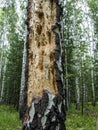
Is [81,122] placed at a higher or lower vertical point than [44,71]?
lower

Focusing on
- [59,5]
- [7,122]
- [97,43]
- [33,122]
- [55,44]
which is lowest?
[7,122]

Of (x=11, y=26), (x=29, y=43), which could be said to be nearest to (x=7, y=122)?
(x=29, y=43)

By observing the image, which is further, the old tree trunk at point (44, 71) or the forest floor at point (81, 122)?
the forest floor at point (81, 122)

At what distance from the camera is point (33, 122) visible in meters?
2.45

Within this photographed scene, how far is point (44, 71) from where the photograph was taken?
261 cm

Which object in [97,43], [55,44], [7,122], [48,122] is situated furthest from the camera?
[97,43]

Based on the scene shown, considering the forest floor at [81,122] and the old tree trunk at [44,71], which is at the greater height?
the old tree trunk at [44,71]

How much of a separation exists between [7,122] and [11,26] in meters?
18.9

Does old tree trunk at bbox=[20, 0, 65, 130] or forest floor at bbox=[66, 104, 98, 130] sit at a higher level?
old tree trunk at bbox=[20, 0, 65, 130]

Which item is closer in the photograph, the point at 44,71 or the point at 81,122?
the point at 44,71

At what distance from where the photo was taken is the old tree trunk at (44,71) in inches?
96.7

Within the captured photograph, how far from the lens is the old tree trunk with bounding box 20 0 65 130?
2457 millimetres

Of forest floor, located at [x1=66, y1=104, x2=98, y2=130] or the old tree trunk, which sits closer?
the old tree trunk

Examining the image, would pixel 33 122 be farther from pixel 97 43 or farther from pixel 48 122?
pixel 97 43
